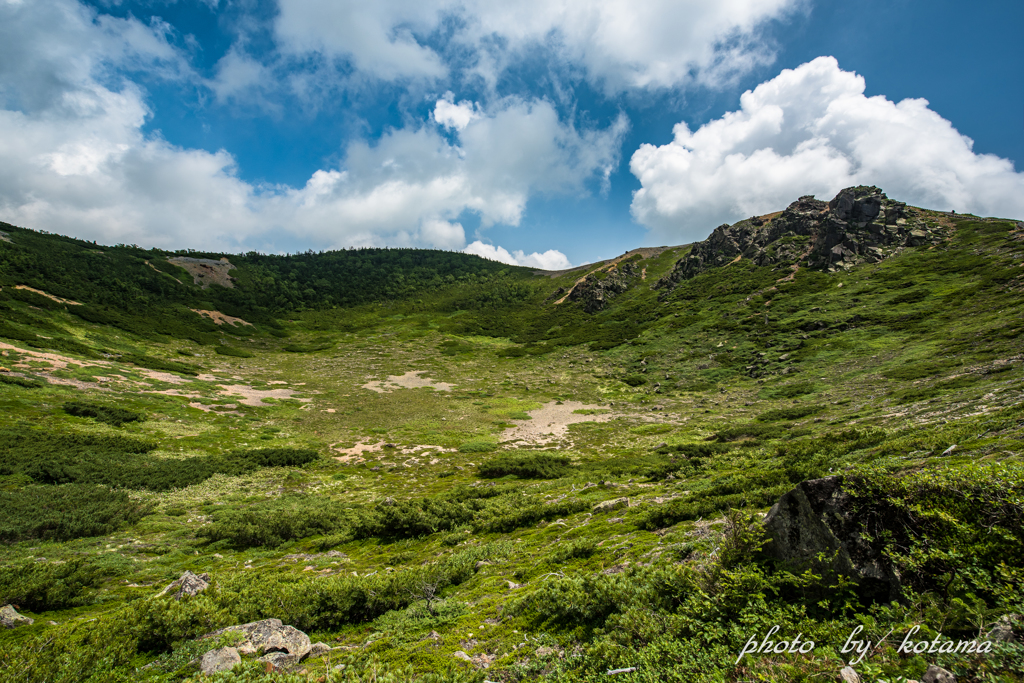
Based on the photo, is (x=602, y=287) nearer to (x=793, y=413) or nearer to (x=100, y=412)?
(x=793, y=413)

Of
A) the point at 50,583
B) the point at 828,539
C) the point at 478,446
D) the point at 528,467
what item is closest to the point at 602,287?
the point at 478,446

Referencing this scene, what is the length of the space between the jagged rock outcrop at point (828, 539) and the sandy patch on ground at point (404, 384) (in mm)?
45074

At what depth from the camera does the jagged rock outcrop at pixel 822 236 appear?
66.2 m

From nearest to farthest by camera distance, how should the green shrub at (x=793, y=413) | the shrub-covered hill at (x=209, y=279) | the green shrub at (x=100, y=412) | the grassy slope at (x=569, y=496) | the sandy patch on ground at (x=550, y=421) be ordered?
the grassy slope at (x=569, y=496) < the green shrub at (x=100, y=412) < the green shrub at (x=793, y=413) < the sandy patch on ground at (x=550, y=421) < the shrub-covered hill at (x=209, y=279)

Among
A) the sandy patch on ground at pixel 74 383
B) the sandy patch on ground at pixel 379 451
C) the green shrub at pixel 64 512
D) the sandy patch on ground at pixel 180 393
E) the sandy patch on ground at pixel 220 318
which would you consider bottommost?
the sandy patch on ground at pixel 379 451

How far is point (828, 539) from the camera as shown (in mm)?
5336

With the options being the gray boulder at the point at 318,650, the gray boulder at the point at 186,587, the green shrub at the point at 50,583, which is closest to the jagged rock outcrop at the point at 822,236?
the gray boulder at the point at 318,650

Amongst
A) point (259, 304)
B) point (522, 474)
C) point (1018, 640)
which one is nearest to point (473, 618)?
point (1018, 640)

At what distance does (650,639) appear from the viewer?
5.12 m

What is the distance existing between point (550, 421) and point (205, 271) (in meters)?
111

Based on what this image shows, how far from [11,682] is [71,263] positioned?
101322mm

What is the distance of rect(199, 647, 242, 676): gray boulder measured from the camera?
549 centimetres

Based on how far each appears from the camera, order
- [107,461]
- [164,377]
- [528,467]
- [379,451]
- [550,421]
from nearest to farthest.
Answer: [107,461] → [528,467] → [379,451] → [550,421] → [164,377]

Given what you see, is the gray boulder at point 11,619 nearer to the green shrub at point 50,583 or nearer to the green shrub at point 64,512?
the green shrub at point 50,583
